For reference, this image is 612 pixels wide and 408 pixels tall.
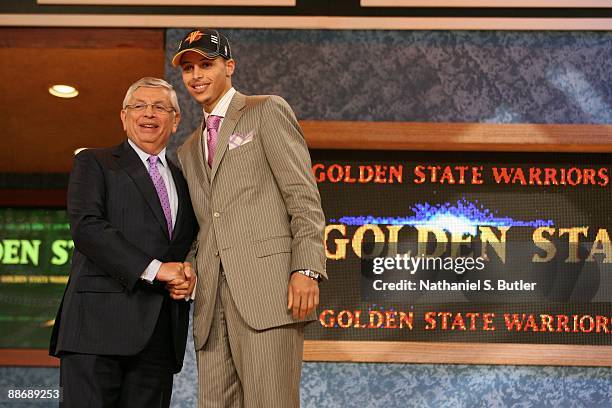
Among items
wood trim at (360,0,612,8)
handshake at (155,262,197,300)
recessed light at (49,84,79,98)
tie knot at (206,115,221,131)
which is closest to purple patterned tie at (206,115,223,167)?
tie knot at (206,115,221,131)

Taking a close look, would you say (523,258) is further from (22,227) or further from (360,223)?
(22,227)

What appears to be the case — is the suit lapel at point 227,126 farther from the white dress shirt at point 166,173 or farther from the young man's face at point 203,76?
the white dress shirt at point 166,173

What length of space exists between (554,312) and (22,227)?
3179mm

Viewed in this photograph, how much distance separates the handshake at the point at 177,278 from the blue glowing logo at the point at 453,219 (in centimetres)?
132

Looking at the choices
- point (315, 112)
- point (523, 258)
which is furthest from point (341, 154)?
point (523, 258)

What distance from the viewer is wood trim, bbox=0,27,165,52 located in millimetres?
3463

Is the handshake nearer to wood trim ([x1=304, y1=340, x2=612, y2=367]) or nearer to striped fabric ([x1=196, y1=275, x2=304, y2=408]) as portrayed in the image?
striped fabric ([x1=196, y1=275, x2=304, y2=408])

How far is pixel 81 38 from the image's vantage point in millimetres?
3490

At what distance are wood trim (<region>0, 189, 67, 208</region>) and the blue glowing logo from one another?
2.41 metres

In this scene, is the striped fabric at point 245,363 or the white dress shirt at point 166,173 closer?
the striped fabric at point 245,363

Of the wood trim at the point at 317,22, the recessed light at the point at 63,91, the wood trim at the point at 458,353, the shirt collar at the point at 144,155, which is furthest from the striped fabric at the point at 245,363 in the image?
the recessed light at the point at 63,91

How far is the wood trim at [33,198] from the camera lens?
5129mm

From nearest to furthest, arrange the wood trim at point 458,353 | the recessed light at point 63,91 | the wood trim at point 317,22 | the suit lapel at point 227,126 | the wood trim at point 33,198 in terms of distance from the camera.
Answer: the suit lapel at point 227,126
the wood trim at point 458,353
the wood trim at point 317,22
the recessed light at point 63,91
the wood trim at point 33,198

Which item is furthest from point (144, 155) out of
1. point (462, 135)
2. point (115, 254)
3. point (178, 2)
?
point (462, 135)
